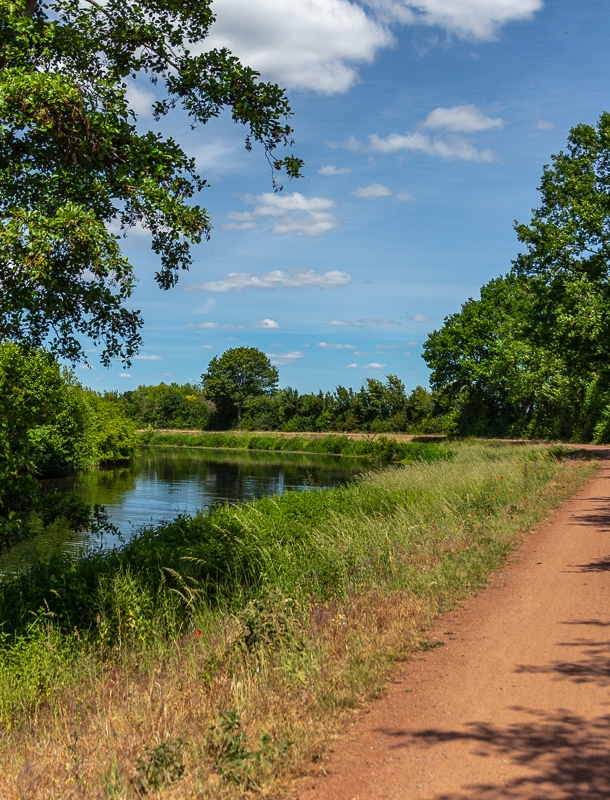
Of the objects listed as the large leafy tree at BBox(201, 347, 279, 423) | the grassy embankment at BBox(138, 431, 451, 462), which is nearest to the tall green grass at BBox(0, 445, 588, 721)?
the grassy embankment at BBox(138, 431, 451, 462)

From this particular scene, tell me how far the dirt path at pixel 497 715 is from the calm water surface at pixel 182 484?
10904 mm

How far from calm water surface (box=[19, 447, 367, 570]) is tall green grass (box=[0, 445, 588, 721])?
3.96 metres

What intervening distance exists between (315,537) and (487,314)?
1890 inches

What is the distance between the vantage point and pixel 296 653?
5605mm

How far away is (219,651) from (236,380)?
96.0 m

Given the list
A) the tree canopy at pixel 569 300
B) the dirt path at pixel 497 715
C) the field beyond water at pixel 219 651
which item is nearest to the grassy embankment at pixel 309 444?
the tree canopy at pixel 569 300

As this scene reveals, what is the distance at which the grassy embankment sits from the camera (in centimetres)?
5297

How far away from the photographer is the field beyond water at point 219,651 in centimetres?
415

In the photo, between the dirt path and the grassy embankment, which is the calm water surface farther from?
the dirt path

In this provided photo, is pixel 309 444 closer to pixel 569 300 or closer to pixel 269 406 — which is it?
pixel 269 406

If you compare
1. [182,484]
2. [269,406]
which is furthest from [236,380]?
[182,484]

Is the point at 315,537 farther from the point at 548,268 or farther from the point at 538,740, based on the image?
the point at 548,268

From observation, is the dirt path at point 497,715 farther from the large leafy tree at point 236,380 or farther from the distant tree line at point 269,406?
the large leafy tree at point 236,380

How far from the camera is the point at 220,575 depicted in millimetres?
11711
